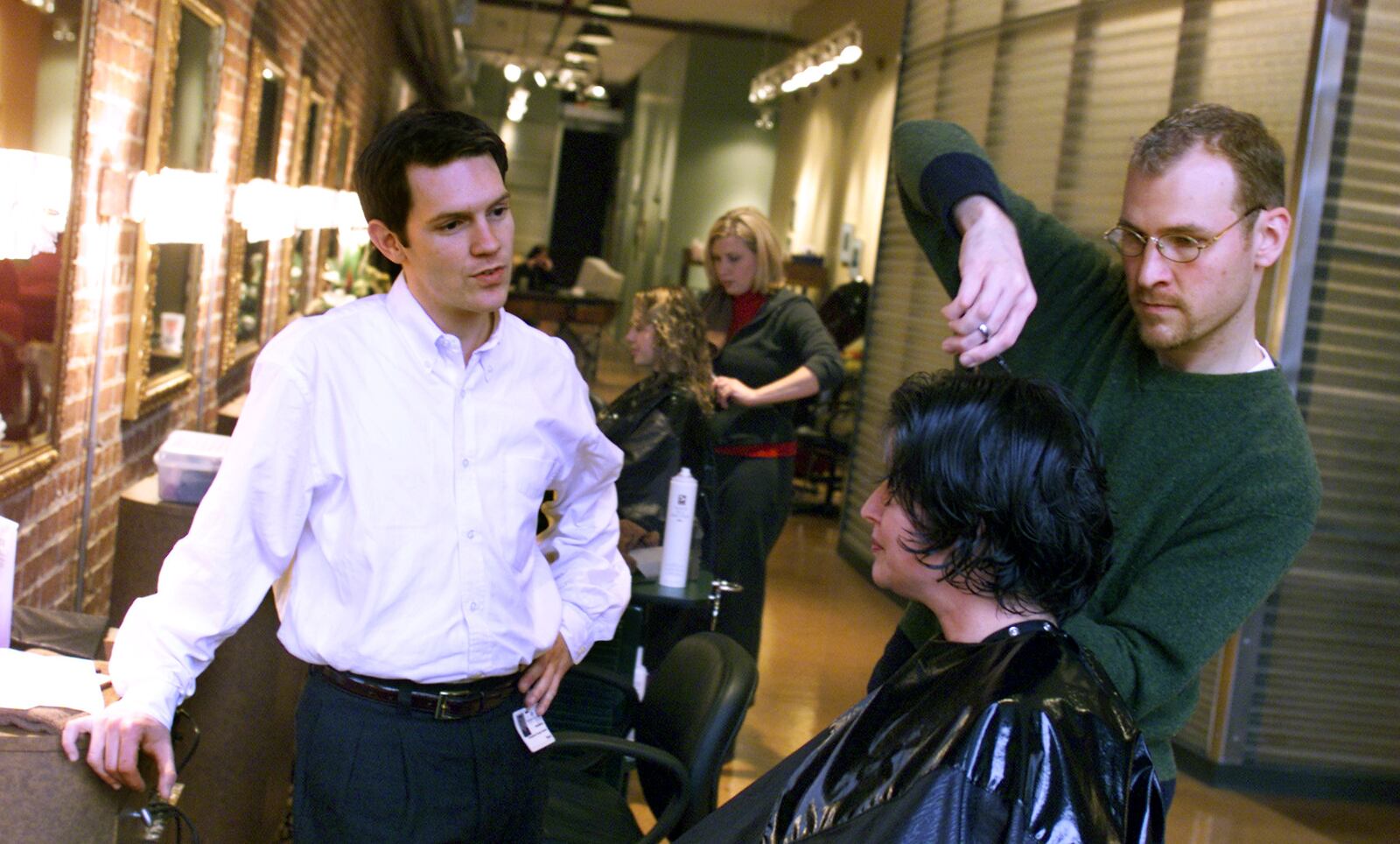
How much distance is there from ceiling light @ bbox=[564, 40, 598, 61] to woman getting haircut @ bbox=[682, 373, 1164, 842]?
13.8m

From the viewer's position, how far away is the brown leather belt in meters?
1.91

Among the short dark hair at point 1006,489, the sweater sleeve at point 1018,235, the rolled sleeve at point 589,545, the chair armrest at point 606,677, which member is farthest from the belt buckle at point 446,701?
the chair armrest at point 606,677

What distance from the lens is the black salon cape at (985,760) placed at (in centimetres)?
129

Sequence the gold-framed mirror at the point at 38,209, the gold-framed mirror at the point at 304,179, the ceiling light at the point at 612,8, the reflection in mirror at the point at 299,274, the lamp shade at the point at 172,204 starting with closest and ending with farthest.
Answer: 1. the gold-framed mirror at the point at 38,209
2. the lamp shade at the point at 172,204
3. the gold-framed mirror at the point at 304,179
4. the reflection in mirror at the point at 299,274
5. the ceiling light at the point at 612,8

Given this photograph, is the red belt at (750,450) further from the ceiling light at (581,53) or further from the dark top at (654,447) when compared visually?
the ceiling light at (581,53)

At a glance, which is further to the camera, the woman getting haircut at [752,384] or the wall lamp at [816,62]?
the wall lamp at [816,62]

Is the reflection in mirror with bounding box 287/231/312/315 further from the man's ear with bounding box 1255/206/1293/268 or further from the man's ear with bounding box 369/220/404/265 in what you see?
the man's ear with bounding box 1255/206/1293/268

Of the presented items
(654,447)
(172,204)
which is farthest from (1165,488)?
(172,204)

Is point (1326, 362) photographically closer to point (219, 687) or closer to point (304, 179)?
point (219, 687)

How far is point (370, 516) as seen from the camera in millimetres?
1878

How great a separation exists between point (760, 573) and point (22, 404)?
240 centimetres

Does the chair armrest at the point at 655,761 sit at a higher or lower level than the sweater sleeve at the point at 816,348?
lower

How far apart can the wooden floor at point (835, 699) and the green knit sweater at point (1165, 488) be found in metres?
2.63

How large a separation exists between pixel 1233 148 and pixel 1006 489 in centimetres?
50
